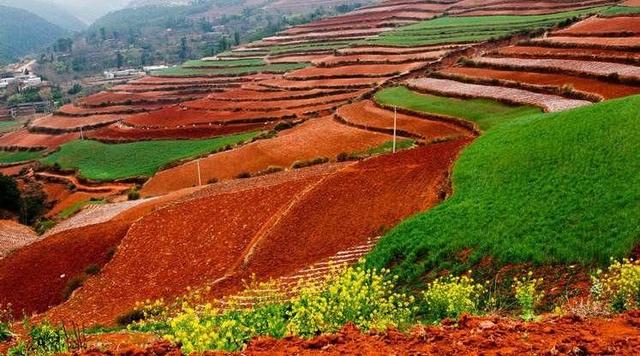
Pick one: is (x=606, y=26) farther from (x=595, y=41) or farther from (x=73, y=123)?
(x=73, y=123)

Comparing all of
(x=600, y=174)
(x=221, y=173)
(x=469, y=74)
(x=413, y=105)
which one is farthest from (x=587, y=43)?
(x=600, y=174)

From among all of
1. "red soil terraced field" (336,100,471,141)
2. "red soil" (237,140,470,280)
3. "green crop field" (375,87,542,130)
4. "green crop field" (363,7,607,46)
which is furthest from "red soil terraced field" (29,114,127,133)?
"red soil" (237,140,470,280)

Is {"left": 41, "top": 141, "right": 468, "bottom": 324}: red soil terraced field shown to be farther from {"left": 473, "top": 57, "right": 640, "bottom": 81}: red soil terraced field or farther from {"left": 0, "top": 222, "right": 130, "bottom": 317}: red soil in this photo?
{"left": 473, "top": 57, "right": 640, "bottom": 81}: red soil terraced field

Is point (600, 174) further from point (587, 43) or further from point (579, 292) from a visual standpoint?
point (587, 43)

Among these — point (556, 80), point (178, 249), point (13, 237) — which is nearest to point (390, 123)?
point (556, 80)

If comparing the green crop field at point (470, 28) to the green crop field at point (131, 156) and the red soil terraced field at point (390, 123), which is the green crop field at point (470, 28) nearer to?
the red soil terraced field at point (390, 123)

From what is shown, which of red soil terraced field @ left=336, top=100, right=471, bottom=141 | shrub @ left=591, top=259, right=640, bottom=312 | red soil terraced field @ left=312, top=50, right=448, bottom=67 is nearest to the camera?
shrub @ left=591, top=259, right=640, bottom=312
